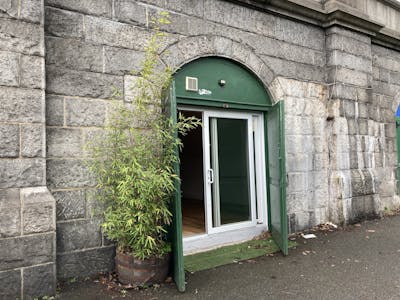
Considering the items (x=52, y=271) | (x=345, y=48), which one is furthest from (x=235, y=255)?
(x=345, y=48)

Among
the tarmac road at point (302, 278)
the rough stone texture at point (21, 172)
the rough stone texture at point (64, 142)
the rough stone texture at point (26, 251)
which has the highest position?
the rough stone texture at point (64, 142)

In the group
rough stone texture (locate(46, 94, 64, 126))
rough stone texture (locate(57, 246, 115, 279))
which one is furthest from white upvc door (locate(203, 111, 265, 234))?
rough stone texture (locate(46, 94, 64, 126))

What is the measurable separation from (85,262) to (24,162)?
122 centimetres

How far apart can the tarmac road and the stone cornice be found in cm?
360

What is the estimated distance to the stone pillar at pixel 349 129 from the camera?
Result: 551cm

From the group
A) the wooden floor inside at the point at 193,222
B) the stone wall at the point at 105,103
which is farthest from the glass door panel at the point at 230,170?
the stone wall at the point at 105,103

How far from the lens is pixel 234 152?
16.0 feet

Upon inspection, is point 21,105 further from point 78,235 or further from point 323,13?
point 323,13

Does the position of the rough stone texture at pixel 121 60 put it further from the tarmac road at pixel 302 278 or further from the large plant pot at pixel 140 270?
the tarmac road at pixel 302 278

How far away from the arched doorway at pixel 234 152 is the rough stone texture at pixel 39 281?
5.44 ft

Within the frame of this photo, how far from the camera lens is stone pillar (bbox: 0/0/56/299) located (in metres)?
2.82

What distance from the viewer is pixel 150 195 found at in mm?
3020

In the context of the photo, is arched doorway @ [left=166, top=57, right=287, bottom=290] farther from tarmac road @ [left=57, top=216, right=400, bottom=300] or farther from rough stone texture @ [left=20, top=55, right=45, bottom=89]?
rough stone texture @ [left=20, top=55, right=45, bottom=89]

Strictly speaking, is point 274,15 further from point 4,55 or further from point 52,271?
point 52,271
